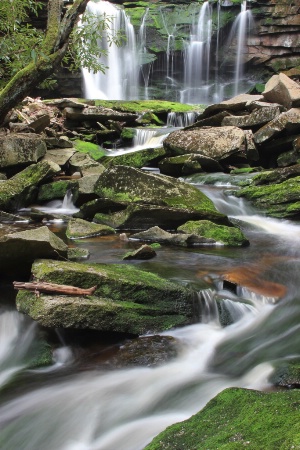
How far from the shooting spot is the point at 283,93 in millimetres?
14594

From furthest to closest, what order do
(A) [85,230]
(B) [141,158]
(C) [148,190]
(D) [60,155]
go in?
(B) [141,158]
(D) [60,155]
(C) [148,190]
(A) [85,230]

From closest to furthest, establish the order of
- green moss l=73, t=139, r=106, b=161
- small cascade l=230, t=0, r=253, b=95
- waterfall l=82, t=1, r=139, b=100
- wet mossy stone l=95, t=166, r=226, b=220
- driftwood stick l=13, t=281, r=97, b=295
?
driftwood stick l=13, t=281, r=97, b=295
wet mossy stone l=95, t=166, r=226, b=220
green moss l=73, t=139, r=106, b=161
waterfall l=82, t=1, r=139, b=100
small cascade l=230, t=0, r=253, b=95

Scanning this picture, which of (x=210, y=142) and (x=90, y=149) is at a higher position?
(x=210, y=142)

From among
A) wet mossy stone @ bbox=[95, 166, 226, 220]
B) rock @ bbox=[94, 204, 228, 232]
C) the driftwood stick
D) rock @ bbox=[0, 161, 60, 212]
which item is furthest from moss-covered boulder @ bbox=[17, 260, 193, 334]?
rock @ bbox=[0, 161, 60, 212]

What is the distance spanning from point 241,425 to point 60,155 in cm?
1166

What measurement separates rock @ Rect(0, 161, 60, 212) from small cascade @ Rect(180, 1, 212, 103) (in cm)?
2077

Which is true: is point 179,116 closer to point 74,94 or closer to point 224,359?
point 74,94

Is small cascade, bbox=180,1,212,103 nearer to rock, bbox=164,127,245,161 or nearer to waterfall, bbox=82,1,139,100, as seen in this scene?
waterfall, bbox=82,1,139,100

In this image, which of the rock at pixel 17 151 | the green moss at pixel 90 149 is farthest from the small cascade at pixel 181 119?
the rock at pixel 17 151

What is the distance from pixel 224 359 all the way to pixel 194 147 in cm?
936

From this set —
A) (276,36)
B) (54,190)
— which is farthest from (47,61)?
(276,36)

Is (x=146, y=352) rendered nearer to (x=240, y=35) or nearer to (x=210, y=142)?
(x=210, y=142)

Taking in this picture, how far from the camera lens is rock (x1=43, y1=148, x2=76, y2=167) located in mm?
12617

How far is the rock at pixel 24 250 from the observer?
456cm
